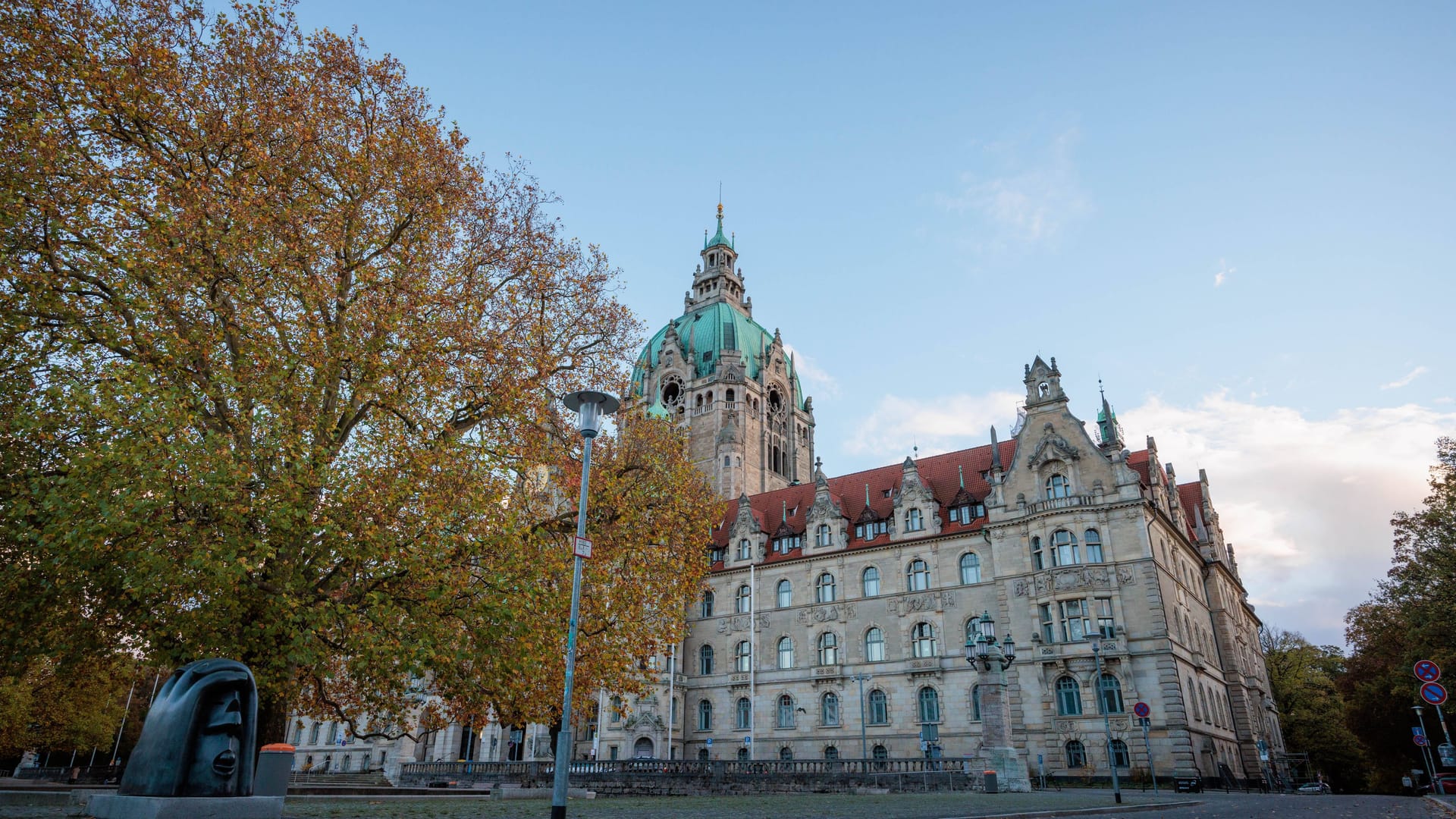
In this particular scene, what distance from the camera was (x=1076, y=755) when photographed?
36812mm

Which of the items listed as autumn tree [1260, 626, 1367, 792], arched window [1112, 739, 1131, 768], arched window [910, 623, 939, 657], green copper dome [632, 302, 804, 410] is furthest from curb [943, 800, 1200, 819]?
green copper dome [632, 302, 804, 410]

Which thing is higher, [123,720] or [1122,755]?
[123,720]

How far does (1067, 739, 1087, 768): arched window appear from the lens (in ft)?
120

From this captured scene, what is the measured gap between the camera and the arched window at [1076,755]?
3650 cm

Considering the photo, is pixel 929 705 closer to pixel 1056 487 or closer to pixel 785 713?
pixel 785 713

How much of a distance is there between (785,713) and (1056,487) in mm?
19279

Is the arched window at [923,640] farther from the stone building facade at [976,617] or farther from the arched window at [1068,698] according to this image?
the arched window at [1068,698]

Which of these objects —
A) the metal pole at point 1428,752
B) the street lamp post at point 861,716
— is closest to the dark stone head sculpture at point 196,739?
the metal pole at point 1428,752

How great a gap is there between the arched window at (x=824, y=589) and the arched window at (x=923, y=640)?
5320 mm

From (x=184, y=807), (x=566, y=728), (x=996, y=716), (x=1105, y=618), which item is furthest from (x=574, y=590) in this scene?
(x=1105, y=618)

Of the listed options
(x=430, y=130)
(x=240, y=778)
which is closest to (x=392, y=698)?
(x=240, y=778)

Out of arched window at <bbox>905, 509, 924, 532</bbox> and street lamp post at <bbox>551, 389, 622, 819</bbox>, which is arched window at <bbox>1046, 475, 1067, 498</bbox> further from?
street lamp post at <bbox>551, 389, 622, 819</bbox>

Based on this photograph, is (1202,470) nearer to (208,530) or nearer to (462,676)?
(462,676)

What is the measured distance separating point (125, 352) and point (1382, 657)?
203ft
